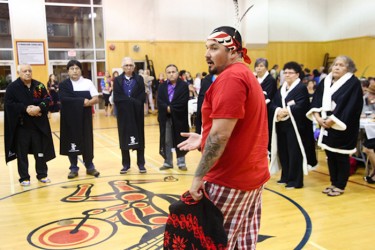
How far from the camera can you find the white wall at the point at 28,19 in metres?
14.2

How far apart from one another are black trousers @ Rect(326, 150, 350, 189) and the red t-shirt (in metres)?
2.88

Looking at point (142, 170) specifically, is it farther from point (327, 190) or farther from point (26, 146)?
point (327, 190)

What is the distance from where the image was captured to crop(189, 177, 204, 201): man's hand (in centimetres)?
195

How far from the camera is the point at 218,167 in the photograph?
2016 millimetres

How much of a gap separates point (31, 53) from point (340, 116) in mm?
13050

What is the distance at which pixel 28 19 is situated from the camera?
567 inches

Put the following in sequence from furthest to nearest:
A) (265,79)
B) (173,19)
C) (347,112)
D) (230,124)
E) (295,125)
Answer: (173,19) < (265,79) < (295,125) < (347,112) < (230,124)

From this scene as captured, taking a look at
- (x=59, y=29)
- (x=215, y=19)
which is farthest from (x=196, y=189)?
(x=215, y=19)

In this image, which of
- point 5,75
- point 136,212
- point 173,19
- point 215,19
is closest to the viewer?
point 136,212

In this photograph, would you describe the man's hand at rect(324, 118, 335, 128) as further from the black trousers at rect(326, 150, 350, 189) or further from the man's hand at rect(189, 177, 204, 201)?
the man's hand at rect(189, 177, 204, 201)

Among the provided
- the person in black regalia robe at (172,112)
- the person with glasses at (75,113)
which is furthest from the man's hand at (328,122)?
the person with glasses at (75,113)

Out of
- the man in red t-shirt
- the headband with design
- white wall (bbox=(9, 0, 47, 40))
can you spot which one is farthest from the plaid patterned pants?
white wall (bbox=(9, 0, 47, 40))

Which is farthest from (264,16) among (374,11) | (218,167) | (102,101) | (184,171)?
(218,167)

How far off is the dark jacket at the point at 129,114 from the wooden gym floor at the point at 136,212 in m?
0.52
